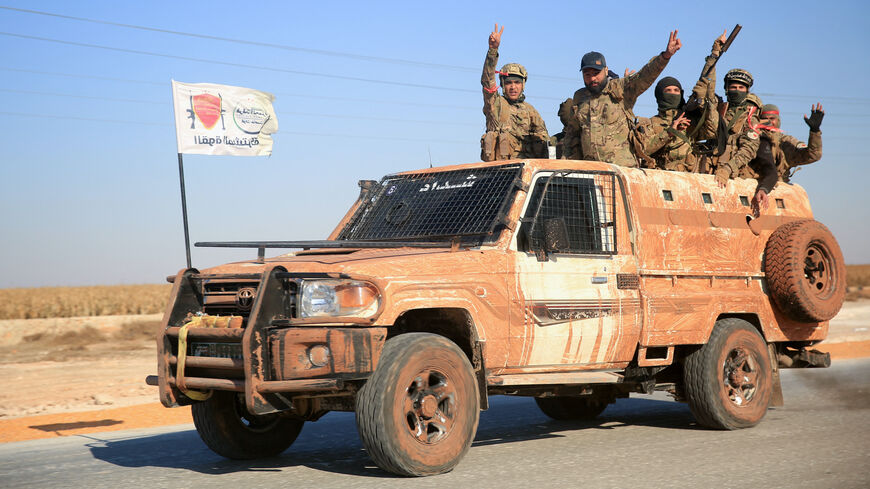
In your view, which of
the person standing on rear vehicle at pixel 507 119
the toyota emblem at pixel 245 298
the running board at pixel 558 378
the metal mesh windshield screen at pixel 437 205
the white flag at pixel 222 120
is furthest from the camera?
the person standing on rear vehicle at pixel 507 119

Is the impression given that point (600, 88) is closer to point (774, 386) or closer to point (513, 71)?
point (513, 71)

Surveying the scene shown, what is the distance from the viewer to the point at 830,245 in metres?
9.47

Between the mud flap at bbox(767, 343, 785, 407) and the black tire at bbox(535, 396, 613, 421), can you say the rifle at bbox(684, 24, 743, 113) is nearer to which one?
the mud flap at bbox(767, 343, 785, 407)

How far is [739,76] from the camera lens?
11094 mm

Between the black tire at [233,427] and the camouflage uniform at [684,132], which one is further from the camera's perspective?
the camouflage uniform at [684,132]

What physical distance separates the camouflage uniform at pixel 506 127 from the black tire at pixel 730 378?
10.3ft

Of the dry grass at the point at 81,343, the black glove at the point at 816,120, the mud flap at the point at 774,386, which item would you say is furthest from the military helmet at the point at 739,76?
the dry grass at the point at 81,343

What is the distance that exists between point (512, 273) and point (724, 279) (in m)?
2.79

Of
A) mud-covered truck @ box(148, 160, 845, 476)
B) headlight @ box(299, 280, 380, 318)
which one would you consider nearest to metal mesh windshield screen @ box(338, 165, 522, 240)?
mud-covered truck @ box(148, 160, 845, 476)

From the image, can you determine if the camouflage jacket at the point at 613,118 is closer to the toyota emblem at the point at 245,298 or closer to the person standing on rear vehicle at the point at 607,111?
the person standing on rear vehicle at the point at 607,111

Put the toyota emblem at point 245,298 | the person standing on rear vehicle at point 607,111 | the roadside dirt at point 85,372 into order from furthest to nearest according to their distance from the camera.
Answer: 1. the roadside dirt at point 85,372
2. the person standing on rear vehicle at point 607,111
3. the toyota emblem at point 245,298

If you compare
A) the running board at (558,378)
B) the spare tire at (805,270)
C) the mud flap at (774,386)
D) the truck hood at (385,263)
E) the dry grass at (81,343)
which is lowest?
the dry grass at (81,343)

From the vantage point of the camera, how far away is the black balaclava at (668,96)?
36.6 feet

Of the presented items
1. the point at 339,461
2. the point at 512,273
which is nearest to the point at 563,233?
the point at 512,273
